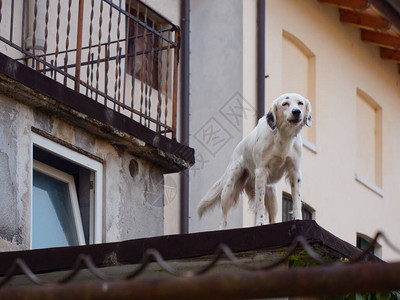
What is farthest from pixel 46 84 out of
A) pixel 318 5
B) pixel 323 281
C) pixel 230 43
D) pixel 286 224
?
pixel 318 5

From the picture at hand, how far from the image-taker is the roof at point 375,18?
20781mm

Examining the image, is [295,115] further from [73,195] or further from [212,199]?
[73,195]

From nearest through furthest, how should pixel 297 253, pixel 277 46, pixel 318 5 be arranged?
pixel 297 253 → pixel 277 46 → pixel 318 5

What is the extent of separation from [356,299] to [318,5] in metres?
13.2

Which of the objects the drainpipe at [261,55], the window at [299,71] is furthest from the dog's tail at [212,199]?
the window at [299,71]

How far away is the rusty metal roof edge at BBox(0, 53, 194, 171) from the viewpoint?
9922mm

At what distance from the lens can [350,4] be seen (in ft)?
68.7

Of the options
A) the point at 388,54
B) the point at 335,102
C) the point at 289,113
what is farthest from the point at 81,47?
the point at 388,54

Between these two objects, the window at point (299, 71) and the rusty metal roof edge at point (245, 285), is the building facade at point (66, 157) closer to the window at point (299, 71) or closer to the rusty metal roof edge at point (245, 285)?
the rusty metal roof edge at point (245, 285)

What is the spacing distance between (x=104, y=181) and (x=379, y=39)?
498 inches

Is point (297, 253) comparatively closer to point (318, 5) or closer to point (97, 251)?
point (97, 251)

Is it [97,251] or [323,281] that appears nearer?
[323,281]

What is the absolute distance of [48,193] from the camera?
10953 mm

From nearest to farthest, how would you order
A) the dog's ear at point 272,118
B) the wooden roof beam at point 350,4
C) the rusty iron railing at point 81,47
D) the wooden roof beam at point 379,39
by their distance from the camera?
the dog's ear at point 272,118, the rusty iron railing at point 81,47, the wooden roof beam at point 350,4, the wooden roof beam at point 379,39
